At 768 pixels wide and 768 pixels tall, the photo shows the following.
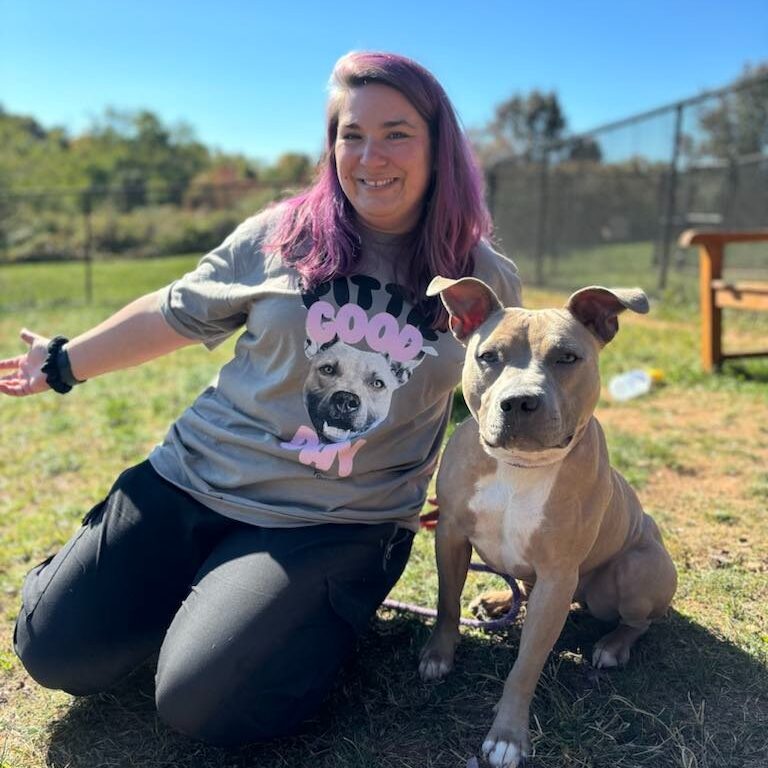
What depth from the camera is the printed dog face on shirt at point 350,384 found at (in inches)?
100

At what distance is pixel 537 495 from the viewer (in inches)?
87.3

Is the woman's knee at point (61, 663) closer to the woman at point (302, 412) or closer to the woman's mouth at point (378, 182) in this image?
the woman at point (302, 412)

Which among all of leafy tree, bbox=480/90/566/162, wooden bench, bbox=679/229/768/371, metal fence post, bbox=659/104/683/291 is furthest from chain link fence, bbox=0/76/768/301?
leafy tree, bbox=480/90/566/162

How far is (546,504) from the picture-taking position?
2.21m

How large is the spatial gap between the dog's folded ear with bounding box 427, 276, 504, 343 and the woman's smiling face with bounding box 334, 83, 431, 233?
0.51 meters

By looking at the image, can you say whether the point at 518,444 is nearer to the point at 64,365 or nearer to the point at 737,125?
the point at 64,365

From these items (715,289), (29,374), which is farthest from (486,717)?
(715,289)

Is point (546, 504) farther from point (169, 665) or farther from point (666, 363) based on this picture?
point (666, 363)

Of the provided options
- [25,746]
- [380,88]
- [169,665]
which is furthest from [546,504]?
[25,746]

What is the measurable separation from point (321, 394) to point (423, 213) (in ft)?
2.46

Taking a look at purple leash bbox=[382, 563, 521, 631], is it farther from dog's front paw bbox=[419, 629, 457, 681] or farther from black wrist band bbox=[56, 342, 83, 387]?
black wrist band bbox=[56, 342, 83, 387]

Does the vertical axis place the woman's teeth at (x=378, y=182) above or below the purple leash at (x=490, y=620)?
above

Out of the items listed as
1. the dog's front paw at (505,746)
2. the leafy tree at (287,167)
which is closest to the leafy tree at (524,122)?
the leafy tree at (287,167)

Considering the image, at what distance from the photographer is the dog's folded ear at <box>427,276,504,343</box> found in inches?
86.0
